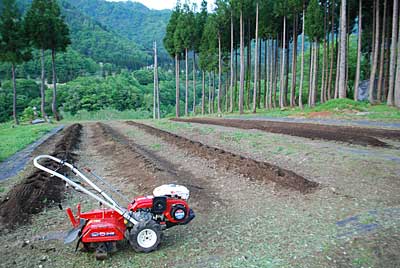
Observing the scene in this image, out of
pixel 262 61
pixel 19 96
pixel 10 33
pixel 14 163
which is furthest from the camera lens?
pixel 19 96

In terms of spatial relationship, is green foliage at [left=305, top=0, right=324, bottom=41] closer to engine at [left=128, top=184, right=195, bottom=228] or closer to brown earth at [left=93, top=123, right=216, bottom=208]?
brown earth at [left=93, top=123, right=216, bottom=208]

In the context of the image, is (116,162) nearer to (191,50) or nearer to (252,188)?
(252,188)

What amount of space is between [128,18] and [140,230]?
185 meters

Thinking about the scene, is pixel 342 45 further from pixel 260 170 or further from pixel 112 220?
pixel 112 220

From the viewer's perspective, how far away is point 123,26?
166750mm

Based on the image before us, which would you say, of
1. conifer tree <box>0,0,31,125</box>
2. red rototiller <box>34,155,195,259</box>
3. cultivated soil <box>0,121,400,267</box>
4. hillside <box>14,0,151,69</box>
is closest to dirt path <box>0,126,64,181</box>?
cultivated soil <box>0,121,400,267</box>

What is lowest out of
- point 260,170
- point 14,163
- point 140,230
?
point 14,163

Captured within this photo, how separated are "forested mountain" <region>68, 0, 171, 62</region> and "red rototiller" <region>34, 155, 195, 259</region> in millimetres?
144160

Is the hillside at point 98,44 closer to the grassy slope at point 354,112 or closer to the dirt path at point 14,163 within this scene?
the grassy slope at point 354,112

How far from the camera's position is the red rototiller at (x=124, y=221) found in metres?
3.76

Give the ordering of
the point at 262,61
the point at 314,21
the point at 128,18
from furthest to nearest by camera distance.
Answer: the point at 128,18
the point at 262,61
the point at 314,21

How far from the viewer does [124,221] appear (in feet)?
13.2

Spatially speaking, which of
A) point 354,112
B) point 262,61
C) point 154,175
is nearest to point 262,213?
point 154,175

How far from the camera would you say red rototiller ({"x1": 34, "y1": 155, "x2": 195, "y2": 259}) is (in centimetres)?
376
